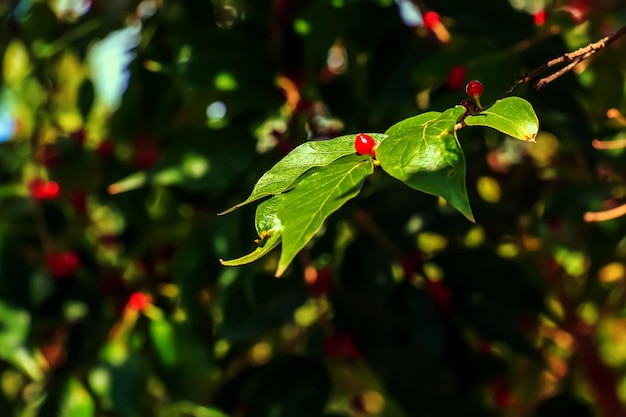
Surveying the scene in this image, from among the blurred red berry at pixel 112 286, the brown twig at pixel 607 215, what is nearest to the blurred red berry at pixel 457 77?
the brown twig at pixel 607 215

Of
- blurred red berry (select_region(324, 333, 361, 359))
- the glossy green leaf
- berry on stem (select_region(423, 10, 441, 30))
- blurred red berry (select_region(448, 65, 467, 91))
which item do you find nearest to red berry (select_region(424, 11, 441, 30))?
berry on stem (select_region(423, 10, 441, 30))

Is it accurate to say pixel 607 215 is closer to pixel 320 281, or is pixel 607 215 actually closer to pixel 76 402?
pixel 320 281

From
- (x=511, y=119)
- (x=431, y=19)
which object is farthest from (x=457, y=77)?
(x=511, y=119)

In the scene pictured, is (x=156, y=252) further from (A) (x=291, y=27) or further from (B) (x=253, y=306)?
(A) (x=291, y=27)

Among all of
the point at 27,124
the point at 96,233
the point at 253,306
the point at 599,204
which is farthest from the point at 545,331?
the point at 27,124

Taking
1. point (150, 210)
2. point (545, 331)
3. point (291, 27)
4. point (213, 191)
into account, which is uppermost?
point (291, 27)

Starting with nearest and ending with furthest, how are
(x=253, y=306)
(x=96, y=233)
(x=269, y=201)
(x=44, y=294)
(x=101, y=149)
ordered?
(x=269, y=201) → (x=253, y=306) → (x=44, y=294) → (x=101, y=149) → (x=96, y=233)
